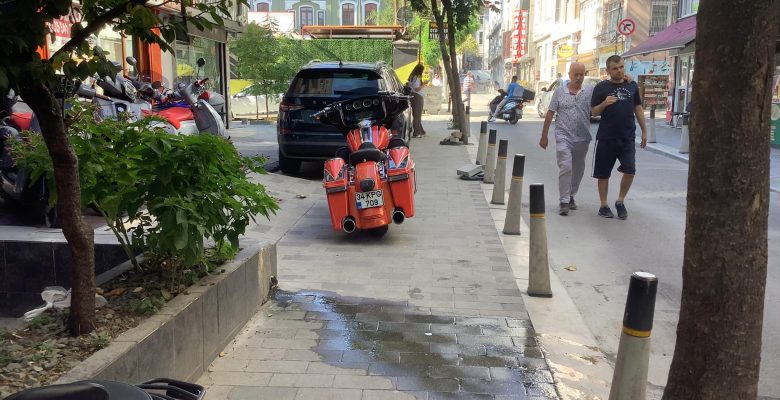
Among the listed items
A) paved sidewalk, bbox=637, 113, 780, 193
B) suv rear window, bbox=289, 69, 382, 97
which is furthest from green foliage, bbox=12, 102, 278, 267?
paved sidewalk, bbox=637, 113, 780, 193

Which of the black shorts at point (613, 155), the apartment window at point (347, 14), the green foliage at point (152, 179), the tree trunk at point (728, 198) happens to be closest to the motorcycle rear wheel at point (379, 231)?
the black shorts at point (613, 155)

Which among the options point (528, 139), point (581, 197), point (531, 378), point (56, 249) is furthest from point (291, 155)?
point (528, 139)

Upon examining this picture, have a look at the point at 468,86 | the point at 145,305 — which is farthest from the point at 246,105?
the point at 145,305

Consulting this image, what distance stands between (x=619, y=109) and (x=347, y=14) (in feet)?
194

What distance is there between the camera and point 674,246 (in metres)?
7.39

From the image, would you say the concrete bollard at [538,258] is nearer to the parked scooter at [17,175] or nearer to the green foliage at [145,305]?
the green foliage at [145,305]

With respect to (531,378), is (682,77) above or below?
above

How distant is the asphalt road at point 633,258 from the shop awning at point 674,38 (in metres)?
11.4

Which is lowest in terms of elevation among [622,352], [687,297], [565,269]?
[565,269]

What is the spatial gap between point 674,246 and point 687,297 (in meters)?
5.17

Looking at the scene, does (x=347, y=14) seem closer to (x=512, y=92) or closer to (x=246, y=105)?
(x=246, y=105)

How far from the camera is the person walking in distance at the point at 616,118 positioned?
838 centimetres

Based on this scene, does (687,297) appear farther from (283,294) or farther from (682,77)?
(682,77)

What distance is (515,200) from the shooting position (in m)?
7.63
